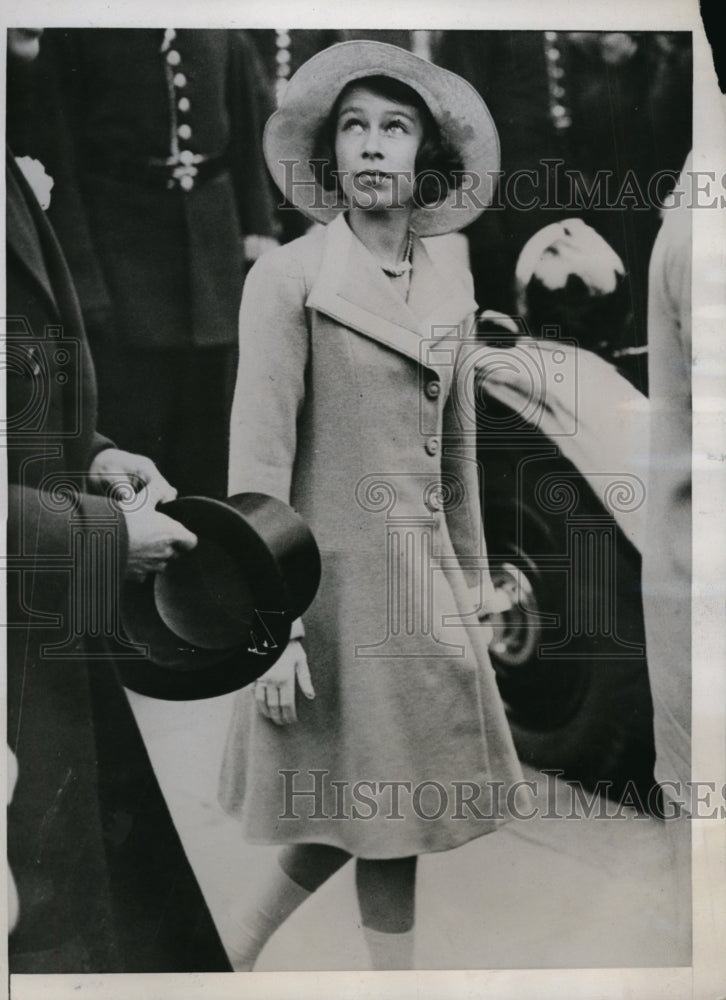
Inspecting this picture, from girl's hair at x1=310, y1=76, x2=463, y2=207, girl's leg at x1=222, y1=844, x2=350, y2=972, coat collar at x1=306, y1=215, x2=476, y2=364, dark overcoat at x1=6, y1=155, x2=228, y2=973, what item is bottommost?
girl's leg at x1=222, y1=844, x2=350, y2=972

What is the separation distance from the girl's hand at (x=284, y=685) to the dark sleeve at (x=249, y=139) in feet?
3.74

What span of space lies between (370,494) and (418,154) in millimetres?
934

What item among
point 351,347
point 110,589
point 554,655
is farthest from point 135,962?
point 351,347

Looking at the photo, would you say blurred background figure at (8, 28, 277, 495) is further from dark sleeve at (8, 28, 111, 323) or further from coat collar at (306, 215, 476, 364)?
coat collar at (306, 215, 476, 364)

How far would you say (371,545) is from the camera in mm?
2600

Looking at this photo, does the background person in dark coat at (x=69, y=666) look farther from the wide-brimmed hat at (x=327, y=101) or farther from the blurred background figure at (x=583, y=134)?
the blurred background figure at (x=583, y=134)

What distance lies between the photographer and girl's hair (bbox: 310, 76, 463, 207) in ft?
8.54

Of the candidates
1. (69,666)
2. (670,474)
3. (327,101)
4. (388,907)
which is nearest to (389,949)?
(388,907)

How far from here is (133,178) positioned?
2598 millimetres

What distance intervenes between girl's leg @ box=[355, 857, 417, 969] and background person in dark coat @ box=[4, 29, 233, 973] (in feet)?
1.36

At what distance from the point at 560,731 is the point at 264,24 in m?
2.08

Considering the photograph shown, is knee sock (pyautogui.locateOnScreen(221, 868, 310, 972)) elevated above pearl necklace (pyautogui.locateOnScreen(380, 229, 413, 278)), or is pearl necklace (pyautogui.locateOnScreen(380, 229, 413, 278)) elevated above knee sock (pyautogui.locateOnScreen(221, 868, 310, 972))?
pearl necklace (pyautogui.locateOnScreen(380, 229, 413, 278))

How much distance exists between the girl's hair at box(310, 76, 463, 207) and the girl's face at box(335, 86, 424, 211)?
11mm

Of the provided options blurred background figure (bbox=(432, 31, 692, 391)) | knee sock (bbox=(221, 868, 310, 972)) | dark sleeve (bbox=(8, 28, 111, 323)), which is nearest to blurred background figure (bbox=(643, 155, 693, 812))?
blurred background figure (bbox=(432, 31, 692, 391))
